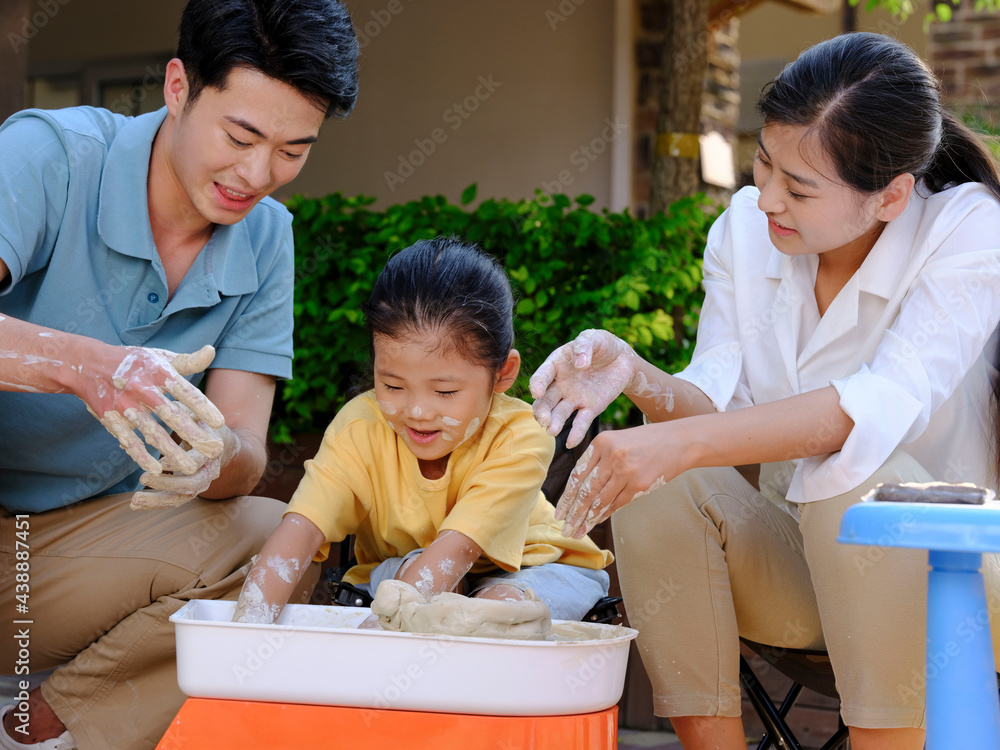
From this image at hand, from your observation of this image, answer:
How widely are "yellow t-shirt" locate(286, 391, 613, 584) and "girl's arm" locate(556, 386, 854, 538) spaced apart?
23 centimetres

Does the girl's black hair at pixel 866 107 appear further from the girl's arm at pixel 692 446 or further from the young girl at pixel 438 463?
the young girl at pixel 438 463

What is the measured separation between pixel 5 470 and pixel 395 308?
83 cm

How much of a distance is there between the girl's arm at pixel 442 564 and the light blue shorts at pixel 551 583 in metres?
0.08

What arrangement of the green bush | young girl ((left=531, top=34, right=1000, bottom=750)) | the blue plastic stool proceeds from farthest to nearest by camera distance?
the green bush
young girl ((left=531, top=34, right=1000, bottom=750))
the blue plastic stool

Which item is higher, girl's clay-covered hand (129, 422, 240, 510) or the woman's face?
the woman's face

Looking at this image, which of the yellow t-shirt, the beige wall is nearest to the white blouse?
the yellow t-shirt

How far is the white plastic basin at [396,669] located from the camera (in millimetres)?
1292

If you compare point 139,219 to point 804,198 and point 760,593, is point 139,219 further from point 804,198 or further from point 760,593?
point 760,593

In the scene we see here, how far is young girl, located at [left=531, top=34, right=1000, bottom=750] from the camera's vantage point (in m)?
1.56

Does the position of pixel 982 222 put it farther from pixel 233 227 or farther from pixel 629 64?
pixel 629 64

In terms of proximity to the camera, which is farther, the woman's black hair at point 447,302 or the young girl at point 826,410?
the woman's black hair at point 447,302

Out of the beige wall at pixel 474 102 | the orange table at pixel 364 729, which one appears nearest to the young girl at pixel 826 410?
the orange table at pixel 364 729

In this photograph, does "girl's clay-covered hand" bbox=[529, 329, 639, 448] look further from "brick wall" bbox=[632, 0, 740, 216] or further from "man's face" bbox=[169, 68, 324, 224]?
"brick wall" bbox=[632, 0, 740, 216]

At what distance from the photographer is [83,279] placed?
190 cm
